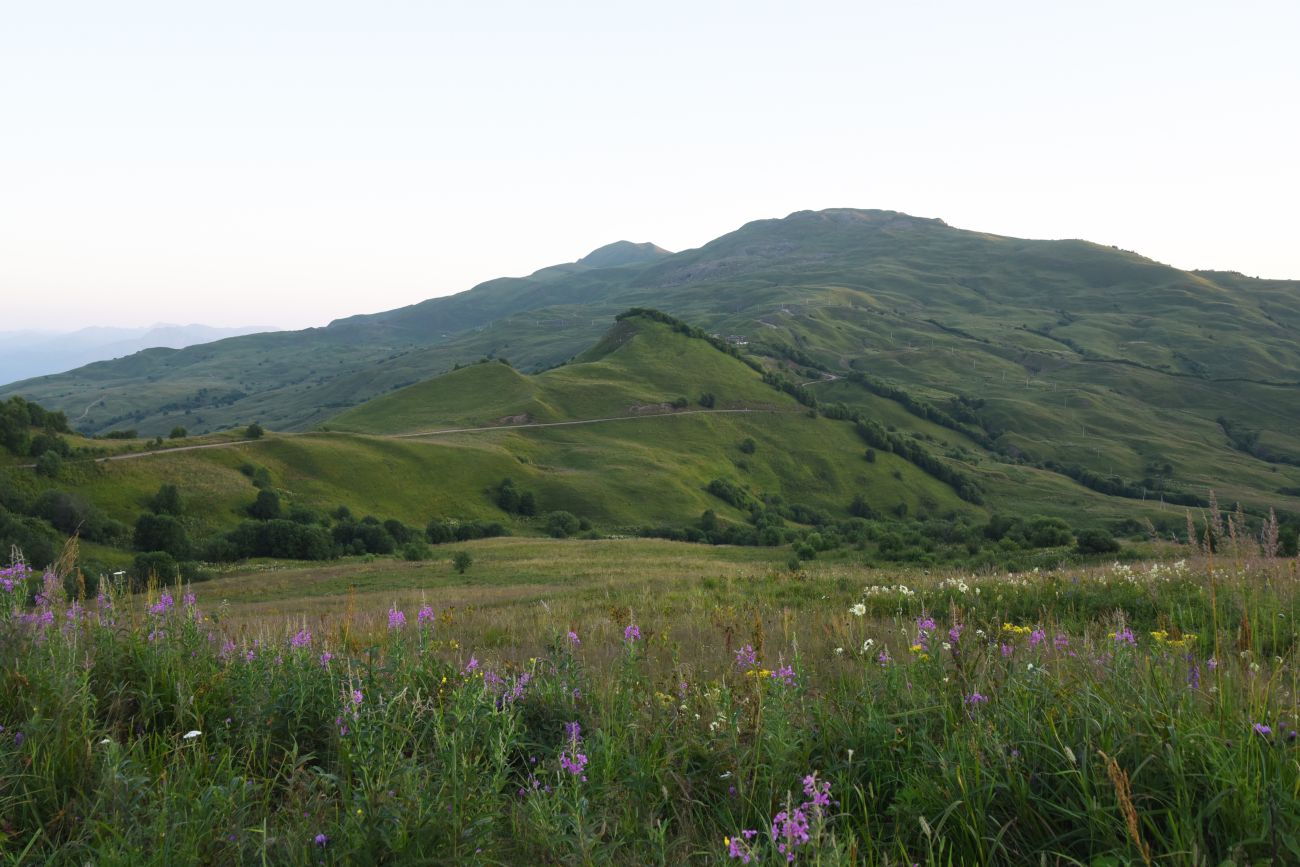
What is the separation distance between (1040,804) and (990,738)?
0.42 meters

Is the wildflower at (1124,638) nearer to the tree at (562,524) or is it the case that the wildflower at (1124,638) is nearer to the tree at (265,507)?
the tree at (265,507)

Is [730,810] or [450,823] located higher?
[450,823]

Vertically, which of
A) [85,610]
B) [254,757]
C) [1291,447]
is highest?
[85,610]

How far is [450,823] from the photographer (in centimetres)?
380

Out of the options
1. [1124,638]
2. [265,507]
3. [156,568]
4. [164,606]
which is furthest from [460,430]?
[1124,638]

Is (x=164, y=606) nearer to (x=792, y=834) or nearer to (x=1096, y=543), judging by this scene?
(x=792, y=834)

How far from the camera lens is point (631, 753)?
482 centimetres

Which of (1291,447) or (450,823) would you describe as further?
(1291,447)

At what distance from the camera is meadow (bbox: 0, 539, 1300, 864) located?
3.68 metres

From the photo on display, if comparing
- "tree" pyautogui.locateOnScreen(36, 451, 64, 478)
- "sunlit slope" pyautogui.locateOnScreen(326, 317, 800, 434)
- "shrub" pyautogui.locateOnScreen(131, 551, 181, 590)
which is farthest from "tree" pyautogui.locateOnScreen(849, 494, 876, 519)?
"tree" pyautogui.locateOnScreen(36, 451, 64, 478)

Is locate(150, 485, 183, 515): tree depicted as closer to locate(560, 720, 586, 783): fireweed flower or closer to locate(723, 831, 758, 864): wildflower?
A: locate(560, 720, 586, 783): fireweed flower

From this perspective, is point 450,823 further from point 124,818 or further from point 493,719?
point 124,818

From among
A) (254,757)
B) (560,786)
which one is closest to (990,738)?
(560,786)

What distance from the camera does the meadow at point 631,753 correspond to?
12.1 ft
